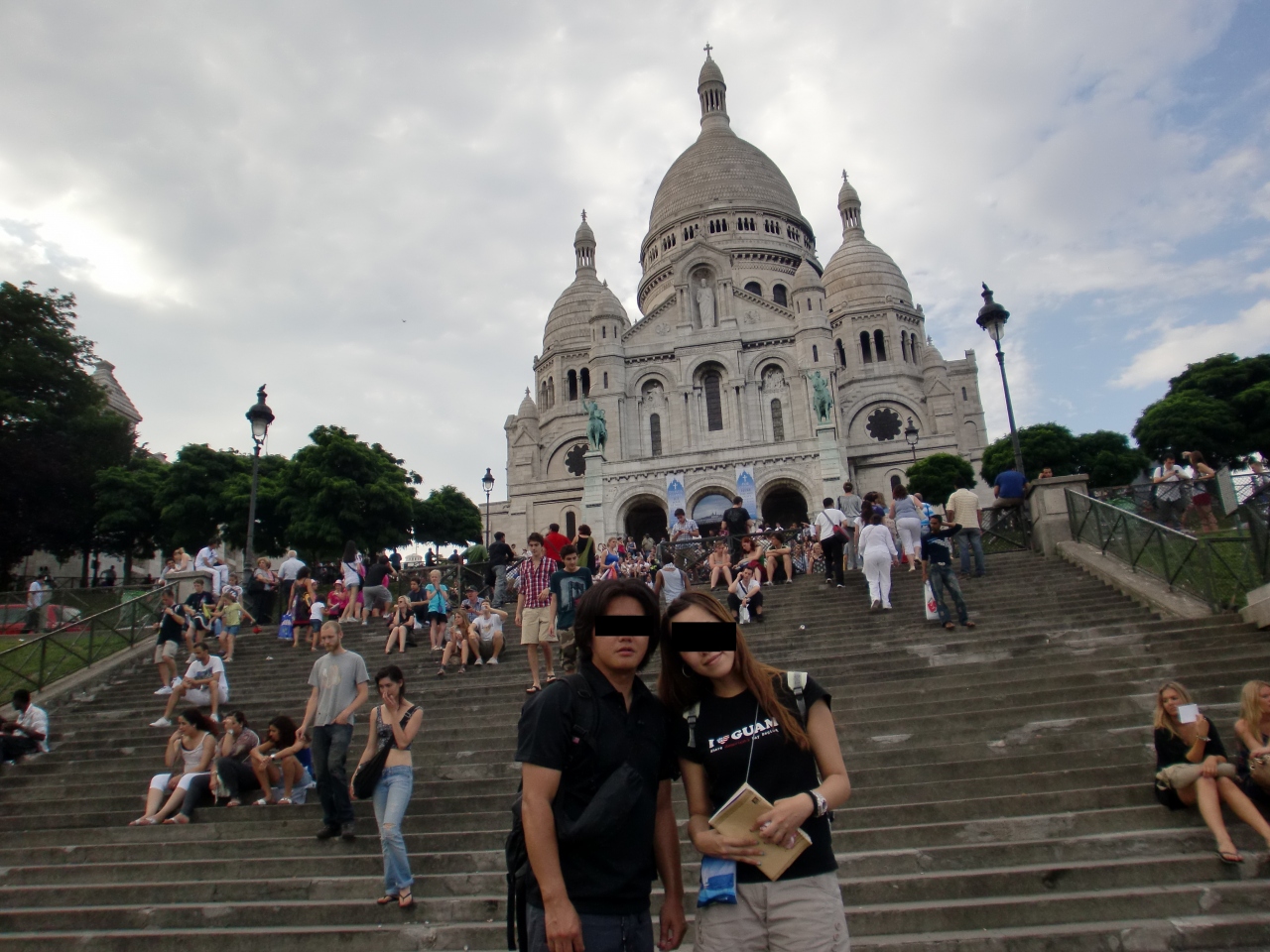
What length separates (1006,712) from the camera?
7.39 meters

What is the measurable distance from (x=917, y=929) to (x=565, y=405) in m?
46.7

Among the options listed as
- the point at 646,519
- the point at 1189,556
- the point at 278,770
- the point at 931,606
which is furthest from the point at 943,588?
the point at 646,519

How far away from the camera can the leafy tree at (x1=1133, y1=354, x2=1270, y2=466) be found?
35.1 m

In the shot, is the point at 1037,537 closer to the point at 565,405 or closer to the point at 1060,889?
the point at 1060,889

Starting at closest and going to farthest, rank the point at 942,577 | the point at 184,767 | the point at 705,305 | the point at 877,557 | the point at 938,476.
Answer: the point at 184,767, the point at 942,577, the point at 877,557, the point at 938,476, the point at 705,305

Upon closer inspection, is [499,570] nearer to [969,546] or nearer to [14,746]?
[14,746]

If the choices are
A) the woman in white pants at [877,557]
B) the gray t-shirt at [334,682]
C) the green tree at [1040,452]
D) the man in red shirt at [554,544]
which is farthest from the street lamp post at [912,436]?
the gray t-shirt at [334,682]

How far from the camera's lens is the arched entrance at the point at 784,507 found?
3844 cm

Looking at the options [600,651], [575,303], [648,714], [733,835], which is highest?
[575,303]

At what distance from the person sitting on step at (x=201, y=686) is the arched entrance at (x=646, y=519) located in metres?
27.5

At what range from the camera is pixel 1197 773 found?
17.2ft

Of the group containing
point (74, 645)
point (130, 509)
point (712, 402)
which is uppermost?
point (712, 402)

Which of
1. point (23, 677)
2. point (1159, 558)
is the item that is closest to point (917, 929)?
point (1159, 558)

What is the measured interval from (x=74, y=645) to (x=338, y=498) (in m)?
20.3
